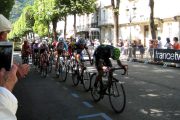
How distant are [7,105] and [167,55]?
2342 centimetres

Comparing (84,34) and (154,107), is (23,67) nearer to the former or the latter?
(154,107)

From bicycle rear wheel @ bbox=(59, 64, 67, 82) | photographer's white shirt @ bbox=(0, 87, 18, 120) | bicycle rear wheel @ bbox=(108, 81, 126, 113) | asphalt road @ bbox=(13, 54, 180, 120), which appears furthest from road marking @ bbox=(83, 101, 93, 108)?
photographer's white shirt @ bbox=(0, 87, 18, 120)

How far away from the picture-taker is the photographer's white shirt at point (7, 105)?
1.56m

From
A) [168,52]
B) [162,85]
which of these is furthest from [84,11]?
[162,85]

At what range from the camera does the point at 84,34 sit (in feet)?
260

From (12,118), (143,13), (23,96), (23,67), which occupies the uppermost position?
(143,13)

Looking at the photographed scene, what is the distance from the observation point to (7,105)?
1624mm

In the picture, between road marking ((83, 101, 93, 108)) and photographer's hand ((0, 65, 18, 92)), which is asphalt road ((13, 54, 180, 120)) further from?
photographer's hand ((0, 65, 18, 92))

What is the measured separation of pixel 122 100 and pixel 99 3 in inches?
2481

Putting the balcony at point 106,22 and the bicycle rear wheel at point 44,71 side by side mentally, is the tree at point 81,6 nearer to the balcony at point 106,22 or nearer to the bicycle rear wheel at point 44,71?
the balcony at point 106,22

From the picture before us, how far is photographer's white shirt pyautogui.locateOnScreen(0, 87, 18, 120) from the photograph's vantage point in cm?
156

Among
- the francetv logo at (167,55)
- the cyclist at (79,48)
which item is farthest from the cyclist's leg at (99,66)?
the francetv logo at (167,55)

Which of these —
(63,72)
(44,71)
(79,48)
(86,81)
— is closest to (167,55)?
(44,71)

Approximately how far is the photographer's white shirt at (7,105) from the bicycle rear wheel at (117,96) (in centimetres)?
736
